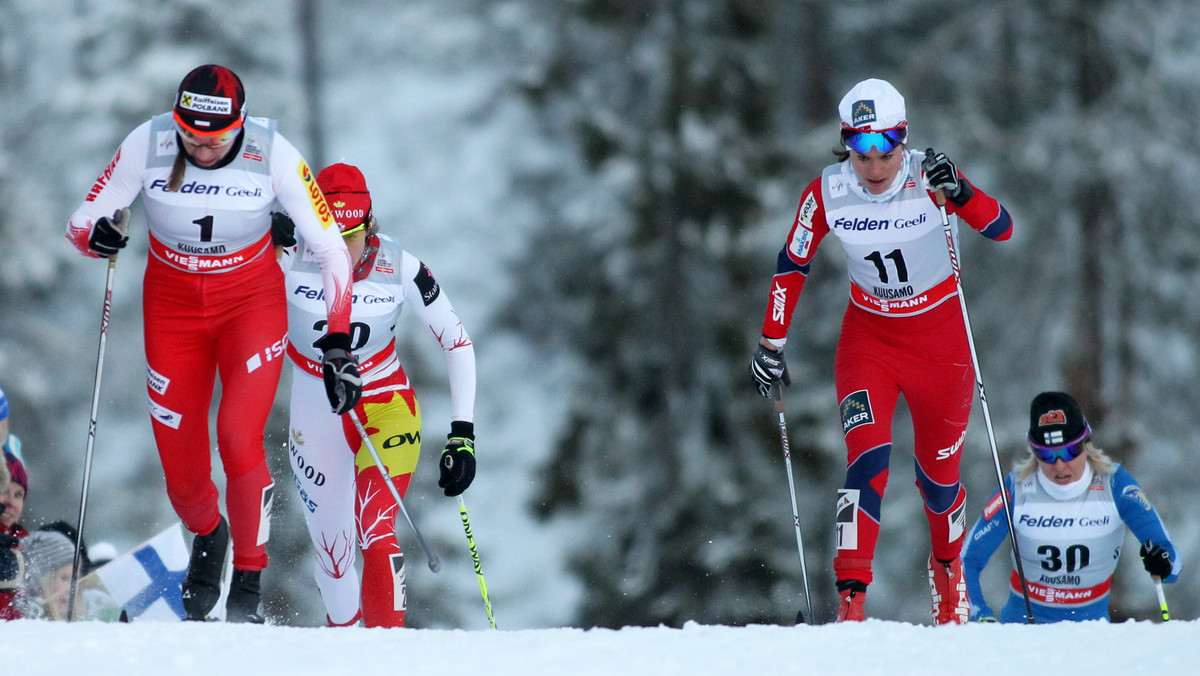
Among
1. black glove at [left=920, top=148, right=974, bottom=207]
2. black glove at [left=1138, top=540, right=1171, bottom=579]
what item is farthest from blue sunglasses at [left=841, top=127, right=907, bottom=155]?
black glove at [left=1138, top=540, right=1171, bottom=579]

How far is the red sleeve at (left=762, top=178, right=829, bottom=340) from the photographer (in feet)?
17.6

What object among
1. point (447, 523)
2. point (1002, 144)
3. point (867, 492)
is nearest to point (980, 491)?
point (1002, 144)

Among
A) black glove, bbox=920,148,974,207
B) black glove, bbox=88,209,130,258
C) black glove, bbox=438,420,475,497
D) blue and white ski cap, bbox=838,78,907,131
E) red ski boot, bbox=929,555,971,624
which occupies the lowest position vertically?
red ski boot, bbox=929,555,971,624

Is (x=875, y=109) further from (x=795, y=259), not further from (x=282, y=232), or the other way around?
(x=282, y=232)

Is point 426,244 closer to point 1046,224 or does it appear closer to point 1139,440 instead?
point 1046,224

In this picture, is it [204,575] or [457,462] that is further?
[457,462]

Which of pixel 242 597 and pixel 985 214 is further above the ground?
pixel 985 214

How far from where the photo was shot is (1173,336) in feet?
47.4

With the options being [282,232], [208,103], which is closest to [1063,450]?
[282,232]

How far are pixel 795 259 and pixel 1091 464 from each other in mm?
2403

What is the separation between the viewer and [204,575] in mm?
5145

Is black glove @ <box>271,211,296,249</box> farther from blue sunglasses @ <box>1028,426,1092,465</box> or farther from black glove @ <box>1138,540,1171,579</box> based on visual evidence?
black glove @ <box>1138,540,1171,579</box>

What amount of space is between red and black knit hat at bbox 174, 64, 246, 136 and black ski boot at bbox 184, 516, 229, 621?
5.06ft

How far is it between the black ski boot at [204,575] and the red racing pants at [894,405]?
91.5 inches
